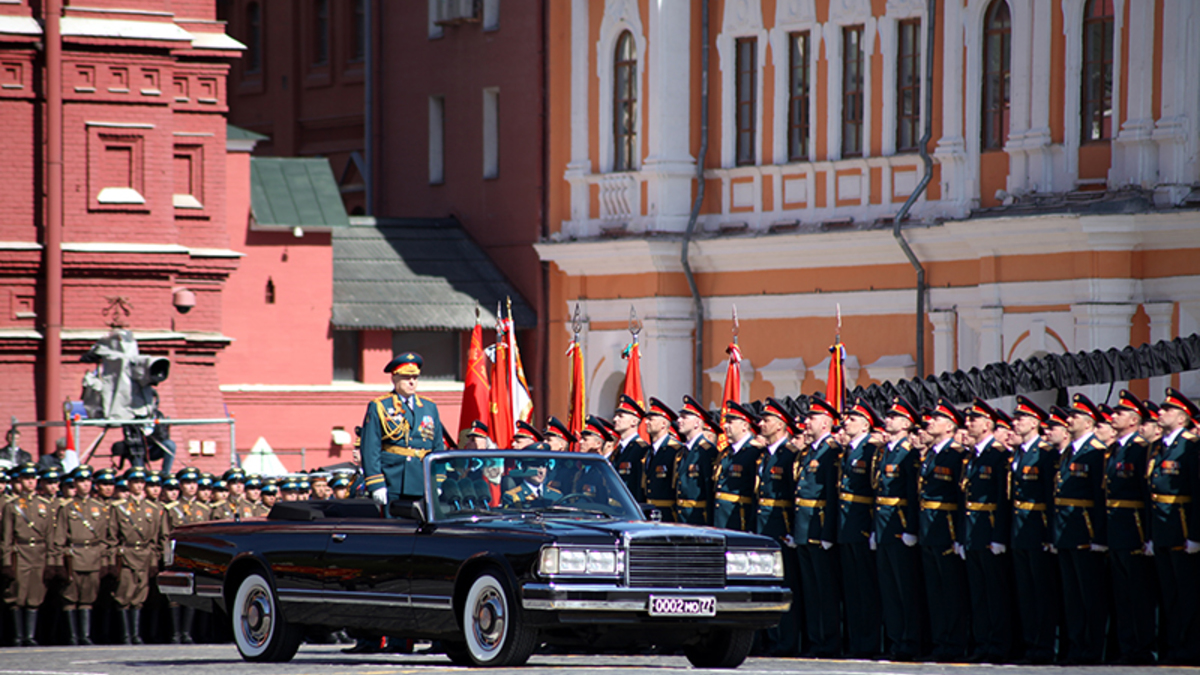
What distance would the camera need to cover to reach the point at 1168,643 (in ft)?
46.8

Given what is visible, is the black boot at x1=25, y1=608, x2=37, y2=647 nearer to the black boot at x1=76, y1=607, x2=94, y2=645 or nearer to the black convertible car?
the black boot at x1=76, y1=607, x2=94, y2=645

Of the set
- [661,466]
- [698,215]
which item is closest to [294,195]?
[698,215]

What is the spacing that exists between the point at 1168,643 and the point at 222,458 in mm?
17404

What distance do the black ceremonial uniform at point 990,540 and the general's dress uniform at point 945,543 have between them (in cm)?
12

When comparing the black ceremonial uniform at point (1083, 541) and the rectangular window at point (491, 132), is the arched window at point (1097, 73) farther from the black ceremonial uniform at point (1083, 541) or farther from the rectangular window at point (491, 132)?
the black ceremonial uniform at point (1083, 541)

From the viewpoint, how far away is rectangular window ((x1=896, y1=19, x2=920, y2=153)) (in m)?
29.8

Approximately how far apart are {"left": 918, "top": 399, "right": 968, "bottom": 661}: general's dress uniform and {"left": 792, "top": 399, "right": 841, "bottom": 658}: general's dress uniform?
0.75 meters

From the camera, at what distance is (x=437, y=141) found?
38719 millimetres

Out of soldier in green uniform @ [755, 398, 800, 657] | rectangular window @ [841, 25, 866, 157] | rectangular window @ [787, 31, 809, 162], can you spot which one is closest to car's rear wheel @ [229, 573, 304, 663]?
soldier in green uniform @ [755, 398, 800, 657]

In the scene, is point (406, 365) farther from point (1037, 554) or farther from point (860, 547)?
point (1037, 554)

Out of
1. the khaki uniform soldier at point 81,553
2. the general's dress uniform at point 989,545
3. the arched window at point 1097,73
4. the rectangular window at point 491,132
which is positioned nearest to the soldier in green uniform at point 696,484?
the general's dress uniform at point 989,545

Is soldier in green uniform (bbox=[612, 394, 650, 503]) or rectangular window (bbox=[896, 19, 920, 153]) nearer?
soldier in green uniform (bbox=[612, 394, 650, 503])

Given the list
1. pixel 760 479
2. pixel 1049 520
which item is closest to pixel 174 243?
pixel 760 479

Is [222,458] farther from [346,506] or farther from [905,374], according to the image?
[346,506]
